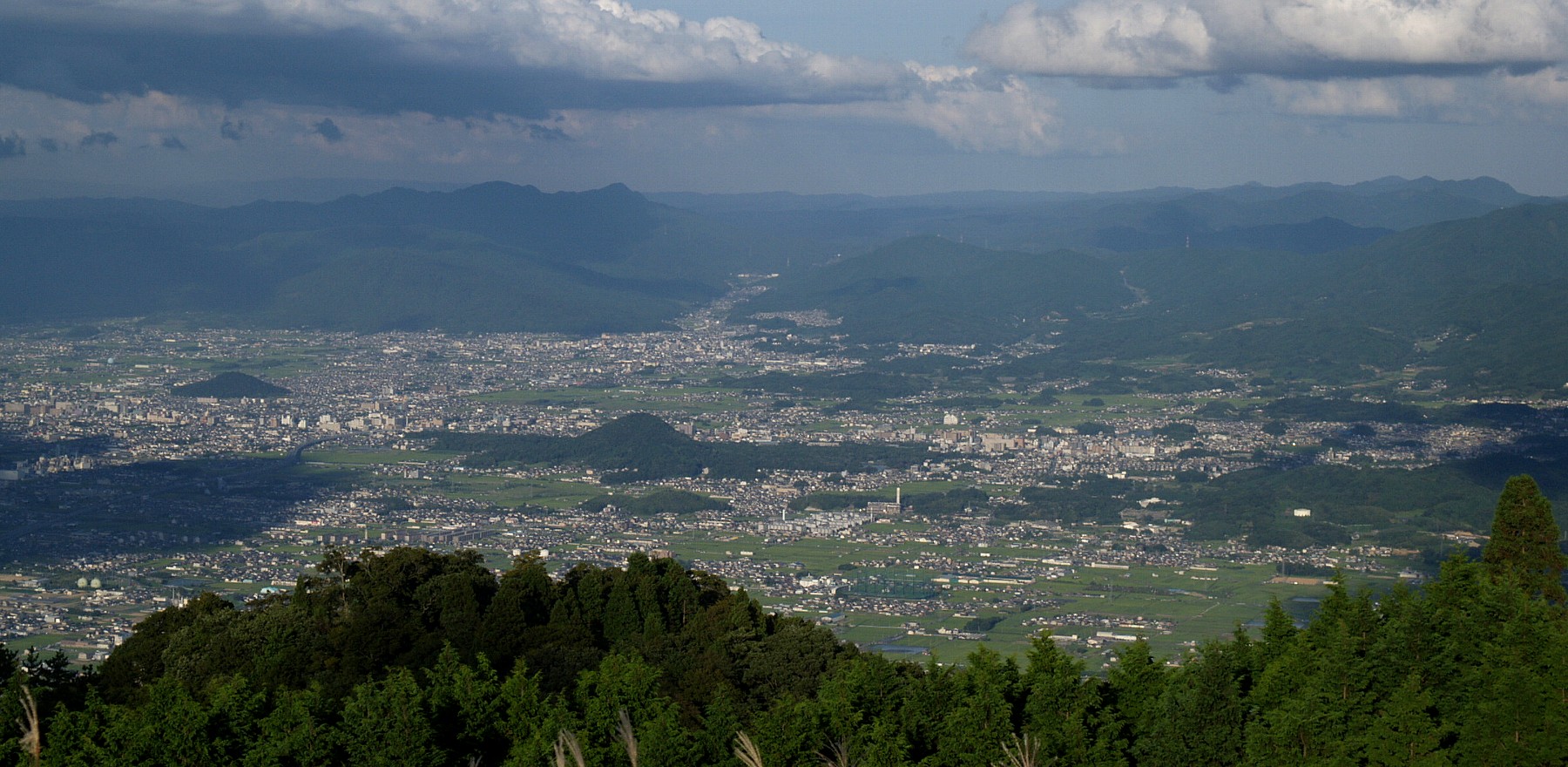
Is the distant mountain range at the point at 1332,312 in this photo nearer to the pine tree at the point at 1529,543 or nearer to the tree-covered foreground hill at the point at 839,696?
the pine tree at the point at 1529,543

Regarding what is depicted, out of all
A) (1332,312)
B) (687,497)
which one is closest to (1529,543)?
(687,497)

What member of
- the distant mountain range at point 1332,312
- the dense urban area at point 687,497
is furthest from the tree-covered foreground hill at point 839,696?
the distant mountain range at point 1332,312

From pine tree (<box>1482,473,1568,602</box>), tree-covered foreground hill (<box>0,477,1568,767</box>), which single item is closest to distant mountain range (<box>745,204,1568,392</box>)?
pine tree (<box>1482,473,1568,602</box>)

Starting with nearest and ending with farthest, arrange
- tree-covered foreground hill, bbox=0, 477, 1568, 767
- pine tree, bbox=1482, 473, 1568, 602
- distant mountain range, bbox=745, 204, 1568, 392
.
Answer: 1. tree-covered foreground hill, bbox=0, 477, 1568, 767
2. pine tree, bbox=1482, 473, 1568, 602
3. distant mountain range, bbox=745, 204, 1568, 392

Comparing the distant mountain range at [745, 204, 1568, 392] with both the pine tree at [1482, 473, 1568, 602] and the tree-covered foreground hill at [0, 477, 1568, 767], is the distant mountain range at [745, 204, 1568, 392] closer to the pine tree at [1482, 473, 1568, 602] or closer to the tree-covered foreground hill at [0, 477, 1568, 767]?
the pine tree at [1482, 473, 1568, 602]

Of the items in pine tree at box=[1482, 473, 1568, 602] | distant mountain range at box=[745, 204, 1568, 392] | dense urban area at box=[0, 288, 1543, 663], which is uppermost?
distant mountain range at box=[745, 204, 1568, 392]

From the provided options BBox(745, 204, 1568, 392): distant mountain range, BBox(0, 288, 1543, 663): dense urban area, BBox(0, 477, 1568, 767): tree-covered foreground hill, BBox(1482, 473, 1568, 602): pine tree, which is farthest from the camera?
BBox(745, 204, 1568, 392): distant mountain range

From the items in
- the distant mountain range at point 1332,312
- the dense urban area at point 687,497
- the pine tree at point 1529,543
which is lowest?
the dense urban area at point 687,497

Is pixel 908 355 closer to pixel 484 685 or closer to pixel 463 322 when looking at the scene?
pixel 463 322
